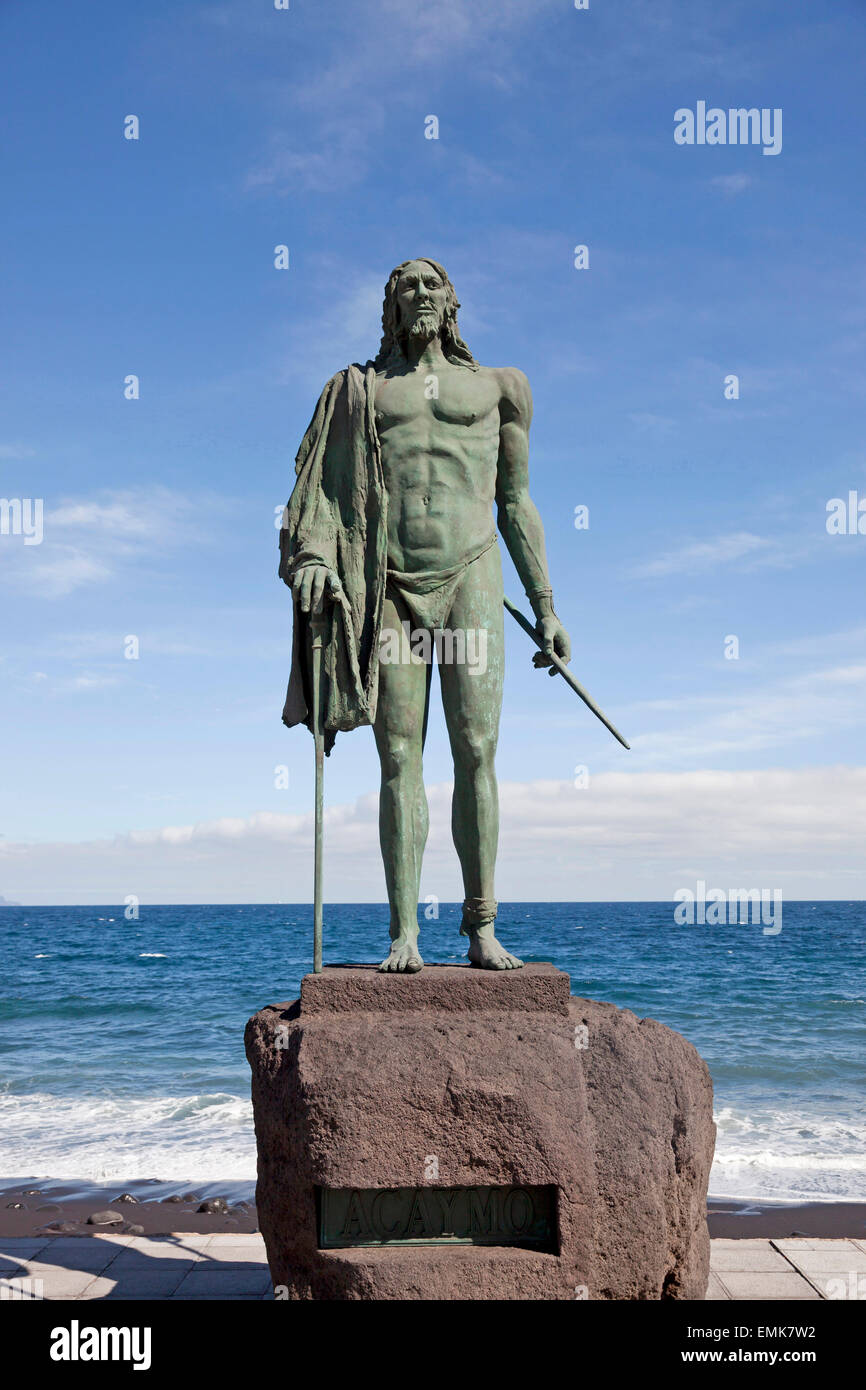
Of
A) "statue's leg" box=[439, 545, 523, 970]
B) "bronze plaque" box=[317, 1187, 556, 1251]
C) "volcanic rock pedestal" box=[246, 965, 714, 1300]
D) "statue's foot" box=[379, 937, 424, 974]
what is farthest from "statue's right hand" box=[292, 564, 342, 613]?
"bronze plaque" box=[317, 1187, 556, 1251]

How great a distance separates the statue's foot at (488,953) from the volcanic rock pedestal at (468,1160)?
0.33m

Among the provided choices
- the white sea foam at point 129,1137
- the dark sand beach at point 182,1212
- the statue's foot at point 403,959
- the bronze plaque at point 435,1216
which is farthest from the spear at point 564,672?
the white sea foam at point 129,1137

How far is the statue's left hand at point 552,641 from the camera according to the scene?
17.6ft

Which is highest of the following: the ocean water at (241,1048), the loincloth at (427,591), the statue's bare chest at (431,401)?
the statue's bare chest at (431,401)

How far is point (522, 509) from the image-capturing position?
548cm

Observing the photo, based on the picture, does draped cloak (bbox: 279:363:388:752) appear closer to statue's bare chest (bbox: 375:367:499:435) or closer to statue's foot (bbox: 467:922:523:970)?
statue's bare chest (bbox: 375:367:499:435)

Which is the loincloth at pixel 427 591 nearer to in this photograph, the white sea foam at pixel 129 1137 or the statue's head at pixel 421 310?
the statue's head at pixel 421 310

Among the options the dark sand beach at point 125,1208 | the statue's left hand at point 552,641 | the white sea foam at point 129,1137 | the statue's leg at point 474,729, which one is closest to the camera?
the statue's leg at point 474,729

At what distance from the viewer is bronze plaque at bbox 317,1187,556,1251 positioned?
13.9 feet

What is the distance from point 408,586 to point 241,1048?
14763 mm

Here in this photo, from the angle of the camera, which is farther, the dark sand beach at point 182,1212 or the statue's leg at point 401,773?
the dark sand beach at point 182,1212

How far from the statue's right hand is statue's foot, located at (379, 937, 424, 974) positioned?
1.48 m

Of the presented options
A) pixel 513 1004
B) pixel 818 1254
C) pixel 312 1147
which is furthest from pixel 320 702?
pixel 818 1254
